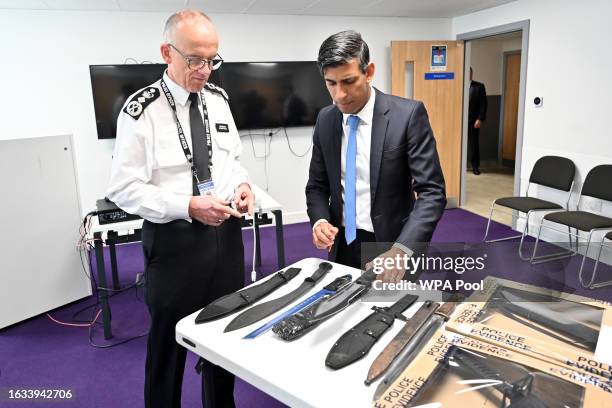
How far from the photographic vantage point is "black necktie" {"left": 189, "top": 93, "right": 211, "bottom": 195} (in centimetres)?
160

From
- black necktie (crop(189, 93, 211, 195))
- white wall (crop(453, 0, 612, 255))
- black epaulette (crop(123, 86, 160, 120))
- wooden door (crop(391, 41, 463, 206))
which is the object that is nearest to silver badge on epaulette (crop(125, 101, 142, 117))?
black epaulette (crop(123, 86, 160, 120))

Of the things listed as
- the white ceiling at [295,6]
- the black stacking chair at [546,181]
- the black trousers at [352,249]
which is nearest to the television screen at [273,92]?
the white ceiling at [295,6]

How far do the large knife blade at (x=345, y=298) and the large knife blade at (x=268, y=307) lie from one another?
0.38 feet

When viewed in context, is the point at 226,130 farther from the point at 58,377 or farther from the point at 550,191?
the point at 550,191

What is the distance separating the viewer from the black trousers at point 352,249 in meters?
1.66

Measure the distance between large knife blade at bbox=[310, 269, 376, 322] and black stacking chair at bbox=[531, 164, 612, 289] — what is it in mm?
2640

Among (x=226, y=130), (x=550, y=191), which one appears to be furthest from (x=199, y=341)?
(x=550, y=191)

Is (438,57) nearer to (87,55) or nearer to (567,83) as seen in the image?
(567,83)

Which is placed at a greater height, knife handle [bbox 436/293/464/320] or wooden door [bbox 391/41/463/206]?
wooden door [bbox 391/41/463/206]

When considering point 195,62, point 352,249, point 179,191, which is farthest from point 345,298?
point 195,62

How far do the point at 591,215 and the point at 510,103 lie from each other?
551 centimetres

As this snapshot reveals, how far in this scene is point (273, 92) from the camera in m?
4.90

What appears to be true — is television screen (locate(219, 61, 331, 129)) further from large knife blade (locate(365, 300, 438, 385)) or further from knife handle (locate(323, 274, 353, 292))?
large knife blade (locate(365, 300, 438, 385))

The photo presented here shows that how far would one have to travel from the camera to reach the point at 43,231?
3.14 m
